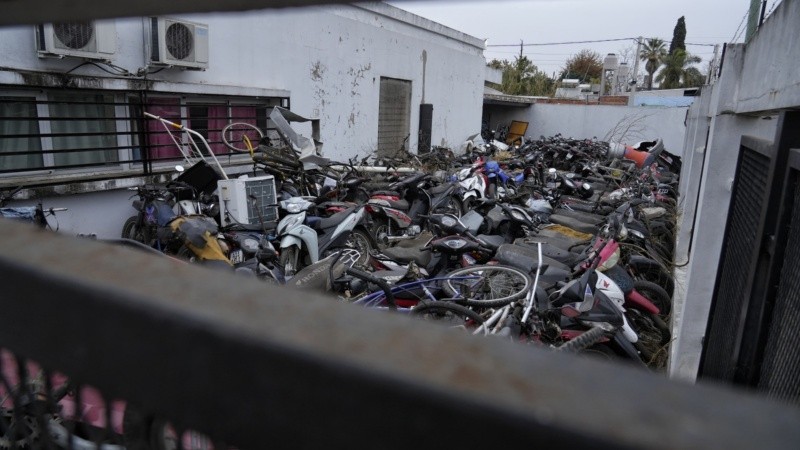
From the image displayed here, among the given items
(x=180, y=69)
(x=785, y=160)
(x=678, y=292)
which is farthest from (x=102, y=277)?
(x=180, y=69)

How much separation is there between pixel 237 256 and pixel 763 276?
4371 mm

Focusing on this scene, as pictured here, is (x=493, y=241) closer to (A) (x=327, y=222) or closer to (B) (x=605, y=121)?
(A) (x=327, y=222)

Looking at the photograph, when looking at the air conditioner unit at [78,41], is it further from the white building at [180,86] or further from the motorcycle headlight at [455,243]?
the motorcycle headlight at [455,243]

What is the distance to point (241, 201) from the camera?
6188 mm

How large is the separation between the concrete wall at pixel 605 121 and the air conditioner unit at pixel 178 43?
14749 millimetres

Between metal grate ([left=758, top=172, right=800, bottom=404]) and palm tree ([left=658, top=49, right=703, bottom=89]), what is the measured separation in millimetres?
41026

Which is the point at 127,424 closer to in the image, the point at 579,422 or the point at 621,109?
the point at 579,422

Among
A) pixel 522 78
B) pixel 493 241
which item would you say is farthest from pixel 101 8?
pixel 522 78

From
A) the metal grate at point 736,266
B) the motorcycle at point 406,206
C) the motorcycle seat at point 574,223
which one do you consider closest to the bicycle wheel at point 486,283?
the metal grate at point 736,266

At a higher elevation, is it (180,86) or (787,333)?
(180,86)

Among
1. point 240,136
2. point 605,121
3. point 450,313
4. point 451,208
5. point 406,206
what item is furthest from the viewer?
point 605,121

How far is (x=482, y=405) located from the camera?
1.32ft

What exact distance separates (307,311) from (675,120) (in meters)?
20.4

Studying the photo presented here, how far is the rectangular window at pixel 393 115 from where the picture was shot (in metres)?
11.8
